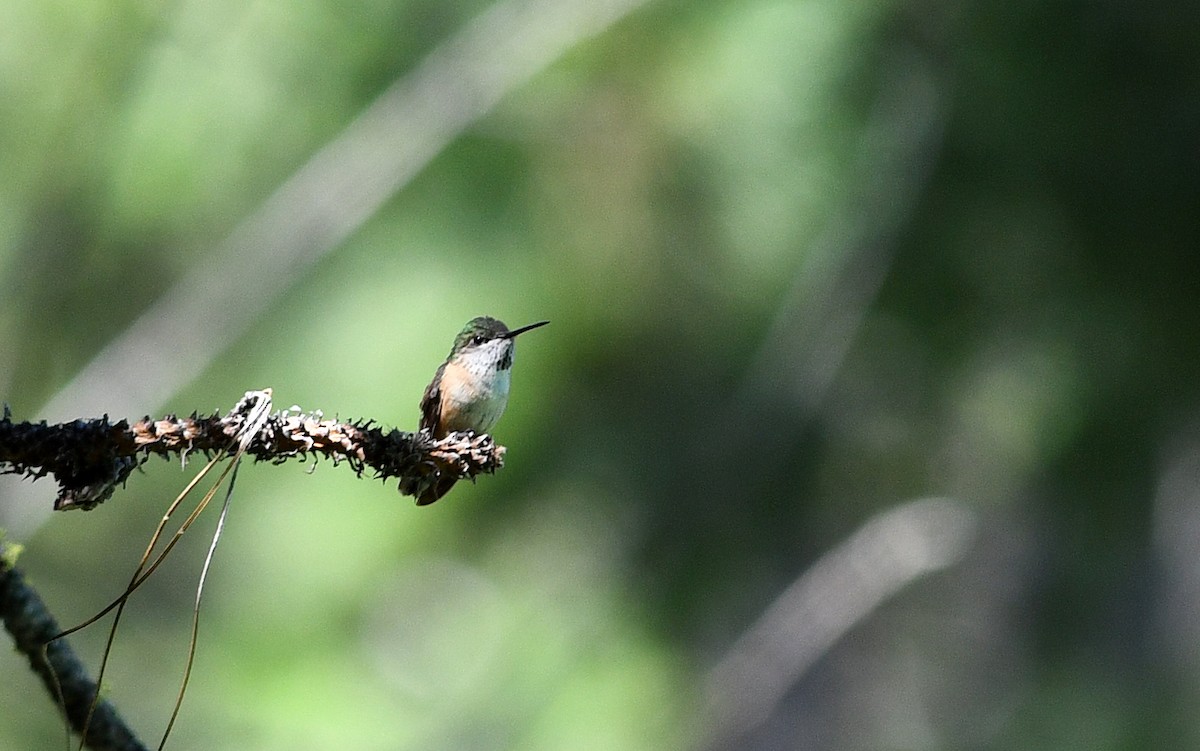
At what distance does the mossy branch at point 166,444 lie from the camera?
132 cm

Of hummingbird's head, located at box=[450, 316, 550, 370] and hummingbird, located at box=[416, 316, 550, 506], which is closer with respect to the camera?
hummingbird, located at box=[416, 316, 550, 506]

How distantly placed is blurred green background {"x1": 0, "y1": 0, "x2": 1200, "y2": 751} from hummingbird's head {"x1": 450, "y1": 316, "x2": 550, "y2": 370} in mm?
1298

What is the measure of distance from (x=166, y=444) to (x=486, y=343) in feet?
A: 6.74

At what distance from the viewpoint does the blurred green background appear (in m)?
5.08

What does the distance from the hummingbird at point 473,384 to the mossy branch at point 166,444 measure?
1446mm

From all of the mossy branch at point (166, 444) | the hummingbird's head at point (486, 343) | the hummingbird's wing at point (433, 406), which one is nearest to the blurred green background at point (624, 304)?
the hummingbird's head at point (486, 343)

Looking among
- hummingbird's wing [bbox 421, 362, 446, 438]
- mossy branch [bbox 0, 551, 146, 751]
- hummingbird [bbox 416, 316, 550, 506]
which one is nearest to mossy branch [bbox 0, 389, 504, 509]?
mossy branch [bbox 0, 551, 146, 751]

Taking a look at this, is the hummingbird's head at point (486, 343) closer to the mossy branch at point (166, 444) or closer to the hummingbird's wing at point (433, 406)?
the hummingbird's wing at point (433, 406)

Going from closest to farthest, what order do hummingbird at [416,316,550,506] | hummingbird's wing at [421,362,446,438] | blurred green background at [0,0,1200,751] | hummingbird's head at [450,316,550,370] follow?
hummingbird at [416,316,550,506] < hummingbird's wing at [421,362,446,438] < hummingbird's head at [450,316,550,370] < blurred green background at [0,0,1200,751]

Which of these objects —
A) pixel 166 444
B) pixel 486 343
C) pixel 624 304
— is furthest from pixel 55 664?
pixel 624 304

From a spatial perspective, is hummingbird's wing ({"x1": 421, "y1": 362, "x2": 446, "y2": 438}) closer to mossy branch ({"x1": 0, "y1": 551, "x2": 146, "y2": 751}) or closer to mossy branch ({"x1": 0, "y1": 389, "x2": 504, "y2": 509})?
mossy branch ({"x1": 0, "y1": 551, "x2": 146, "y2": 751})

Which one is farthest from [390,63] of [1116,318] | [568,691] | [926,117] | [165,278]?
[1116,318]

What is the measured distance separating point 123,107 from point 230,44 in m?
0.59

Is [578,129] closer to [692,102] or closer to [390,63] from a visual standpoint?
[692,102]
